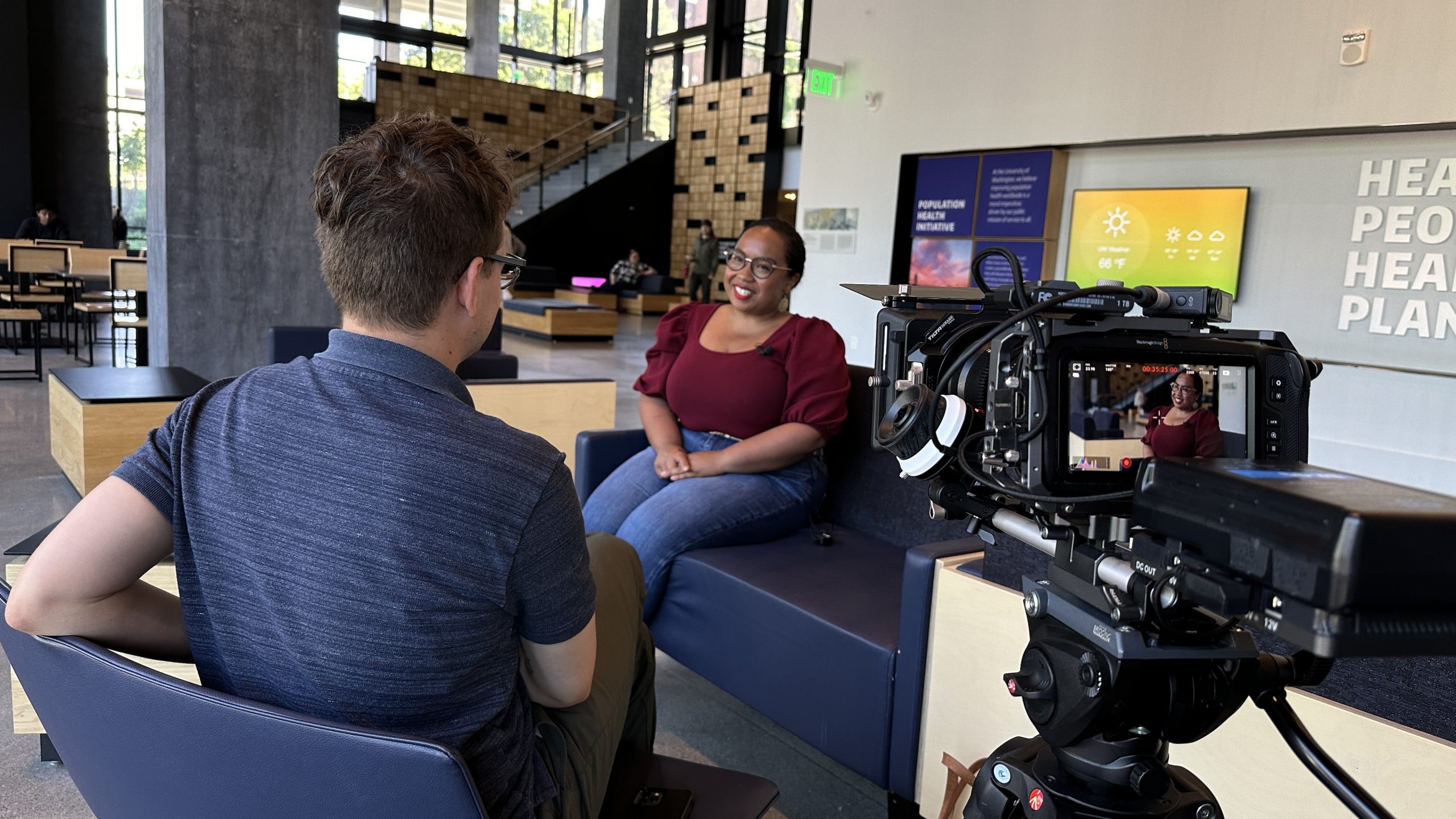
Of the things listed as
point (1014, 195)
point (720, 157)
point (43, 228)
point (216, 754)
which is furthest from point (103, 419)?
point (720, 157)

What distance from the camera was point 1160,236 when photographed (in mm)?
6344

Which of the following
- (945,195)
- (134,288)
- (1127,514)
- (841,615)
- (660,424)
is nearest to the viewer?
(1127,514)

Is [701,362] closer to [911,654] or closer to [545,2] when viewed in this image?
[911,654]

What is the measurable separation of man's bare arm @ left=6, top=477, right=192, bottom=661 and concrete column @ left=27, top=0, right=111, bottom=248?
1443 cm

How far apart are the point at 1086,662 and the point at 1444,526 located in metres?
0.33

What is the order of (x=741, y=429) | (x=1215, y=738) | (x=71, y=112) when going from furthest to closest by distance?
(x=71, y=112)
(x=741, y=429)
(x=1215, y=738)

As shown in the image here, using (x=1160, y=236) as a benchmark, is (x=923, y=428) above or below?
below

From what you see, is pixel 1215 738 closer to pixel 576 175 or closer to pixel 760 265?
pixel 760 265

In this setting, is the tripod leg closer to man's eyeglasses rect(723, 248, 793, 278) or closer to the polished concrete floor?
the polished concrete floor

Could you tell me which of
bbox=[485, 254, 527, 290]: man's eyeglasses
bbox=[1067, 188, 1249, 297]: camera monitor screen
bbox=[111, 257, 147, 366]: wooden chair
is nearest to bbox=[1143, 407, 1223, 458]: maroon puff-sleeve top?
bbox=[485, 254, 527, 290]: man's eyeglasses

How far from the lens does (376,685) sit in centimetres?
90

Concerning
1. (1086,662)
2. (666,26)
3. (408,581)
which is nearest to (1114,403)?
(1086,662)

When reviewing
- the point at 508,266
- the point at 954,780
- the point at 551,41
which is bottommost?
the point at 954,780

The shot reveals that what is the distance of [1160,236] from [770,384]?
487 cm
